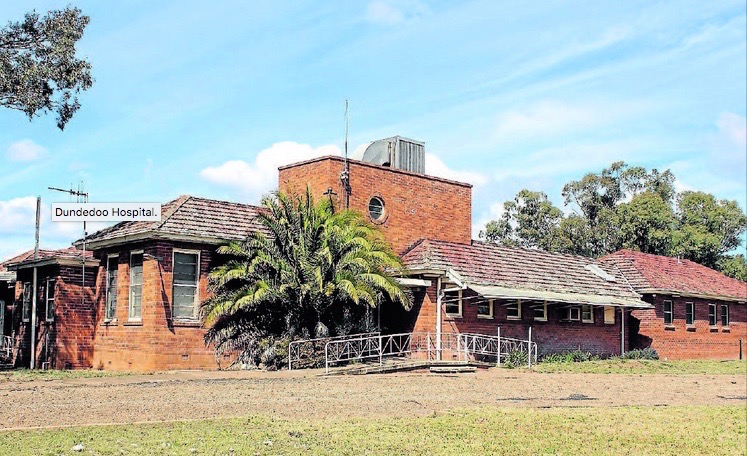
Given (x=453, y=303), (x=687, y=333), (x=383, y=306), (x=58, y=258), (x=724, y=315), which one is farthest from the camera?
(x=724, y=315)

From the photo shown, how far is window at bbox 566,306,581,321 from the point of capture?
3300 centimetres

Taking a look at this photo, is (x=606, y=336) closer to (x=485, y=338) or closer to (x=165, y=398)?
(x=485, y=338)

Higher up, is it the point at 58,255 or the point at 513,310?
the point at 58,255

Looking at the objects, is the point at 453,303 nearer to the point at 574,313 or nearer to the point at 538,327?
the point at 538,327

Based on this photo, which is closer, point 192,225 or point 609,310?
point 192,225

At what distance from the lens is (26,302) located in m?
29.8

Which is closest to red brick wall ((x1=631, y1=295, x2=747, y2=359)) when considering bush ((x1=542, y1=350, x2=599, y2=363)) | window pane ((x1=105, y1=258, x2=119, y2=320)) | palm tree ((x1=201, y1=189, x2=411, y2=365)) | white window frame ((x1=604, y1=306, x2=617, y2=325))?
white window frame ((x1=604, y1=306, x2=617, y2=325))

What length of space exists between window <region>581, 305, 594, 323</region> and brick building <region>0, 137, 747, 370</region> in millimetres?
82

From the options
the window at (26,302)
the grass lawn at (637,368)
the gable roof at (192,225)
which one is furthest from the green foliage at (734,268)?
the window at (26,302)

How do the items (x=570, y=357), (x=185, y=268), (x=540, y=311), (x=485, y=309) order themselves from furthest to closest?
(x=540, y=311), (x=570, y=357), (x=485, y=309), (x=185, y=268)

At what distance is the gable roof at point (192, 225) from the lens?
2545 centimetres

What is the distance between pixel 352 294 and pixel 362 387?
16.7 feet

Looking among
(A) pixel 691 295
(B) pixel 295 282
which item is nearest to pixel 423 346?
(B) pixel 295 282

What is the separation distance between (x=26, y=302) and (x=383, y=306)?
38.0 ft
